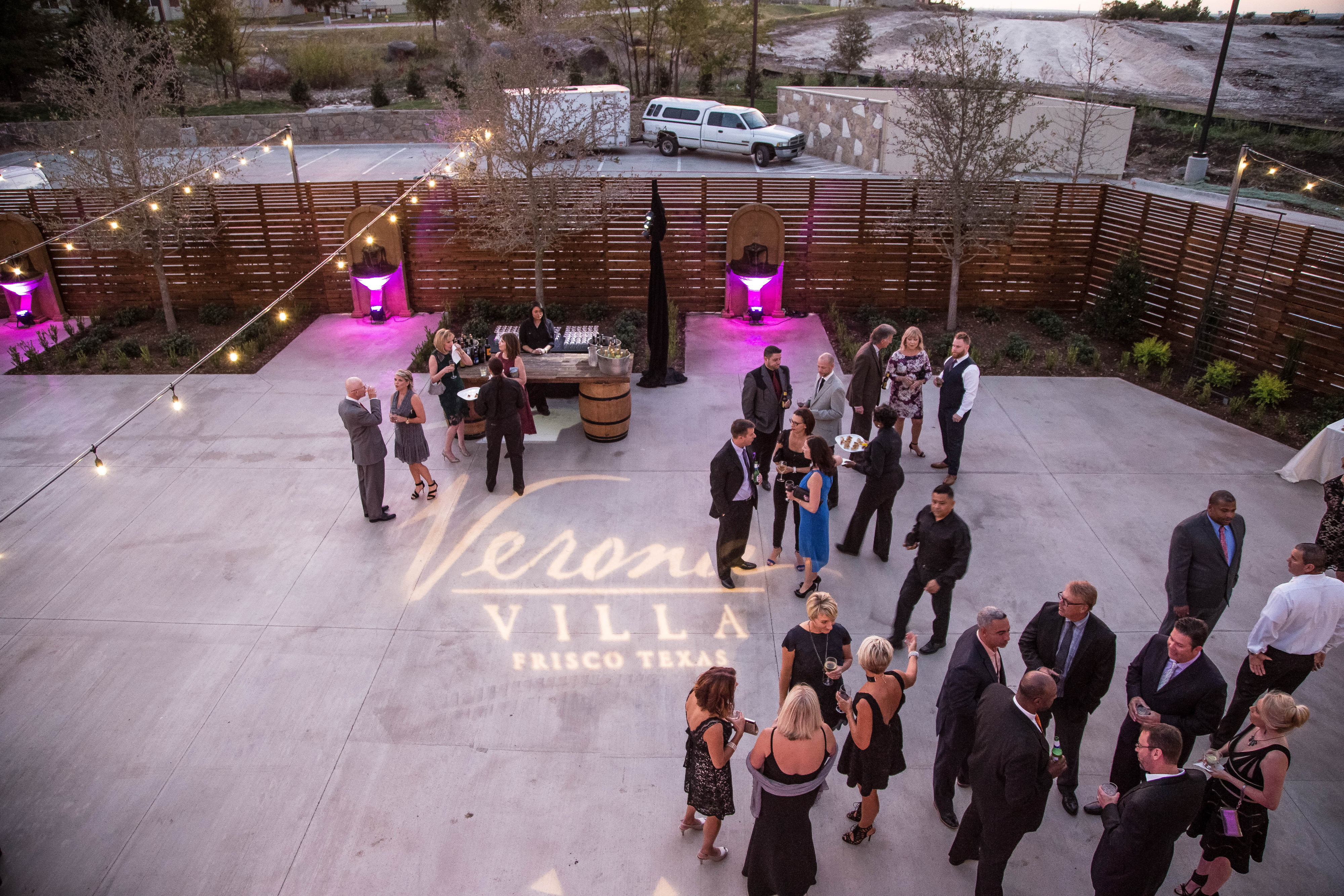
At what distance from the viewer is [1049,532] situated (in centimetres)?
788

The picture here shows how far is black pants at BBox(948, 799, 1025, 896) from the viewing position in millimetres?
4152

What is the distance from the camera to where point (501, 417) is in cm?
824

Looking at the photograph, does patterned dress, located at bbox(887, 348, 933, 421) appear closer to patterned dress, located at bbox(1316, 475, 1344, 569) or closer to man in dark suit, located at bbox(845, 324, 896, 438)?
man in dark suit, located at bbox(845, 324, 896, 438)

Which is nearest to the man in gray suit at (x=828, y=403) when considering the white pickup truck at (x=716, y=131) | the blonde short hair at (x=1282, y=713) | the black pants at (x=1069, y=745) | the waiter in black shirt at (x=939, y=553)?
the waiter in black shirt at (x=939, y=553)

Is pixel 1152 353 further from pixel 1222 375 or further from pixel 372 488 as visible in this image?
pixel 372 488

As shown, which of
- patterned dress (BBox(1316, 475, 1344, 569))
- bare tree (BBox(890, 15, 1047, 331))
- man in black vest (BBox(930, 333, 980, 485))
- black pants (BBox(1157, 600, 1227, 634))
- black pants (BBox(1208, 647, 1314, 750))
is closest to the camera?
black pants (BBox(1208, 647, 1314, 750))

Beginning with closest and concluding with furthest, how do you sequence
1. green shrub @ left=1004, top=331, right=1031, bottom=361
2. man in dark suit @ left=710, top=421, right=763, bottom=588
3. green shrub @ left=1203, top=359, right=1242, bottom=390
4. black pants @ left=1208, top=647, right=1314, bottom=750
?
1. black pants @ left=1208, top=647, right=1314, bottom=750
2. man in dark suit @ left=710, top=421, right=763, bottom=588
3. green shrub @ left=1203, top=359, right=1242, bottom=390
4. green shrub @ left=1004, top=331, right=1031, bottom=361

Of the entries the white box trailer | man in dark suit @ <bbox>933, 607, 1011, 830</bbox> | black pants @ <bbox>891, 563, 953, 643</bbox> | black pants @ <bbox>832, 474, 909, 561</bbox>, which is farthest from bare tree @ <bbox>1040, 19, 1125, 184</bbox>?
man in dark suit @ <bbox>933, 607, 1011, 830</bbox>

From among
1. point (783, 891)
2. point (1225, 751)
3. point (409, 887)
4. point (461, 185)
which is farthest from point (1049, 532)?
point (461, 185)

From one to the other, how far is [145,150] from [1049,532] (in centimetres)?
1392

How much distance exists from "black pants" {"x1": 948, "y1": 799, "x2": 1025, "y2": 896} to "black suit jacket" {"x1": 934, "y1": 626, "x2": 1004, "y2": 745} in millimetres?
401

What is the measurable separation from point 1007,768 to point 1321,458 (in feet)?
22.9

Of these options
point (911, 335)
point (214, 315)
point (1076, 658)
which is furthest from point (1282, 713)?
point (214, 315)

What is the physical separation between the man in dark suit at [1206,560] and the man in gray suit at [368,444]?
21.4 feet
